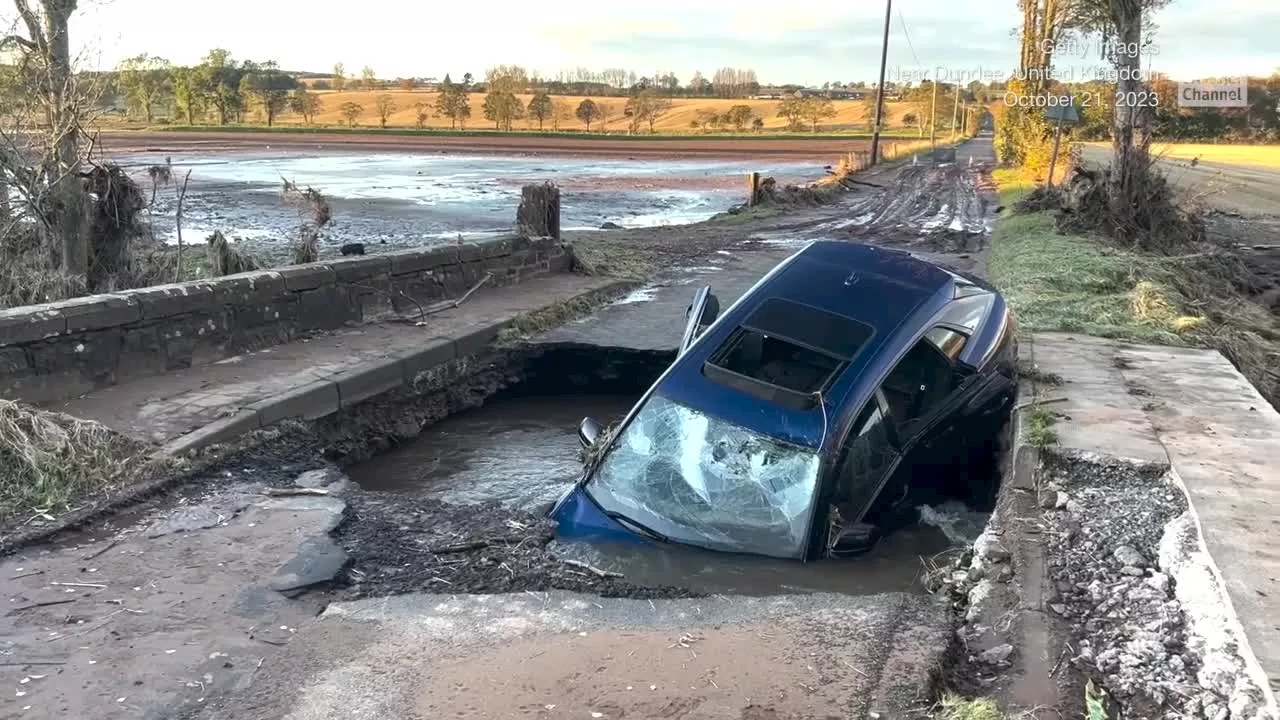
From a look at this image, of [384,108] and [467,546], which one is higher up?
[384,108]

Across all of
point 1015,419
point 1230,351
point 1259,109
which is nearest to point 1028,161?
point 1230,351

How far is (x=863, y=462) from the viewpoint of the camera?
5465mm

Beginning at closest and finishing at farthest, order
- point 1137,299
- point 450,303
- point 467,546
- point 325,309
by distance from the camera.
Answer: point 467,546 → point 325,309 → point 1137,299 → point 450,303

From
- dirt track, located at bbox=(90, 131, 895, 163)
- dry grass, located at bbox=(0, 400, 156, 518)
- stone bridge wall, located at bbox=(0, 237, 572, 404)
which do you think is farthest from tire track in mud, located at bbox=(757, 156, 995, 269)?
dirt track, located at bbox=(90, 131, 895, 163)

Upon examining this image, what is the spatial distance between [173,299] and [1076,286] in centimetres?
949

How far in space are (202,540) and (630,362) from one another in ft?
16.5

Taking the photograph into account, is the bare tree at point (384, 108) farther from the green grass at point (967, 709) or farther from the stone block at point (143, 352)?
the green grass at point (967, 709)

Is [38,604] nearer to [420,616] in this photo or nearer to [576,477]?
[420,616]

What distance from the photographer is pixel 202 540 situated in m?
5.41

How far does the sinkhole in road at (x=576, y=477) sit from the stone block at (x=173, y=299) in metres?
1.89

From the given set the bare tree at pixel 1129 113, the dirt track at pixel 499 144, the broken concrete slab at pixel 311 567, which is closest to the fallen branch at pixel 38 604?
the broken concrete slab at pixel 311 567

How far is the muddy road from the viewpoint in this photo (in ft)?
12.5

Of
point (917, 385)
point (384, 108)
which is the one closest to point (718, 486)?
point (917, 385)

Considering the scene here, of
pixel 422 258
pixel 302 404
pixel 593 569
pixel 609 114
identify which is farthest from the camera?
pixel 609 114
